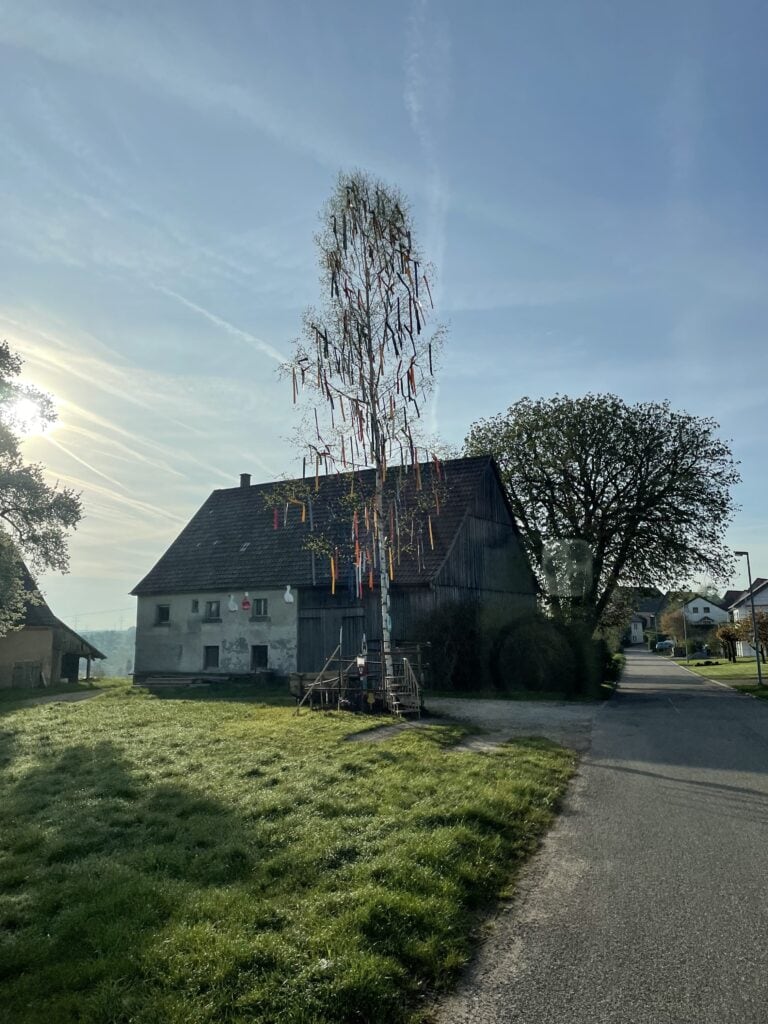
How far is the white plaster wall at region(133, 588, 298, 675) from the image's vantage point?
93.4ft

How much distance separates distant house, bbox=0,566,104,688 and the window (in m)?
10.2

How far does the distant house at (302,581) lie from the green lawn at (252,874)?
15078mm

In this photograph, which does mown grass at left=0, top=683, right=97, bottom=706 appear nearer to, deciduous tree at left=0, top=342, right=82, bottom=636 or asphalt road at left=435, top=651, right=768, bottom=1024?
deciduous tree at left=0, top=342, right=82, bottom=636

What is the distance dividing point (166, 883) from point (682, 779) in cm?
733

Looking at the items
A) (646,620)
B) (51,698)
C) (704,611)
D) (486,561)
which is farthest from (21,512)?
(646,620)

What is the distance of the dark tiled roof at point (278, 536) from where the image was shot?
27.6 metres

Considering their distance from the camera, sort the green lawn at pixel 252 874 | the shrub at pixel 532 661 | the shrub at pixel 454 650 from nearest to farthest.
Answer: the green lawn at pixel 252 874, the shrub at pixel 454 650, the shrub at pixel 532 661

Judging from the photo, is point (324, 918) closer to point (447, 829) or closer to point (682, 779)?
point (447, 829)

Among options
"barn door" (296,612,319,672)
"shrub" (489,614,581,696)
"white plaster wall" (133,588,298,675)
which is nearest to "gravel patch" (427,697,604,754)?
"shrub" (489,614,581,696)

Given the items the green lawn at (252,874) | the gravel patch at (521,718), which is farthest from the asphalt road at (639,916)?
the gravel patch at (521,718)

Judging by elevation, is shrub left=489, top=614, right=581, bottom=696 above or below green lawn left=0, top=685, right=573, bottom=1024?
above

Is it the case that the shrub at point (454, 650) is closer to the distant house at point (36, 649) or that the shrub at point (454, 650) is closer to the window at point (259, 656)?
the window at point (259, 656)

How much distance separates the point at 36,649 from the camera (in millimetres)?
34281

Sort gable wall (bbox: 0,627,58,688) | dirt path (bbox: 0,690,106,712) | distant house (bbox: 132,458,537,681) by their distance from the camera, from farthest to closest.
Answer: gable wall (bbox: 0,627,58,688)
distant house (bbox: 132,458,537,681)
dirt path (bbox: 0,690,106,712)
